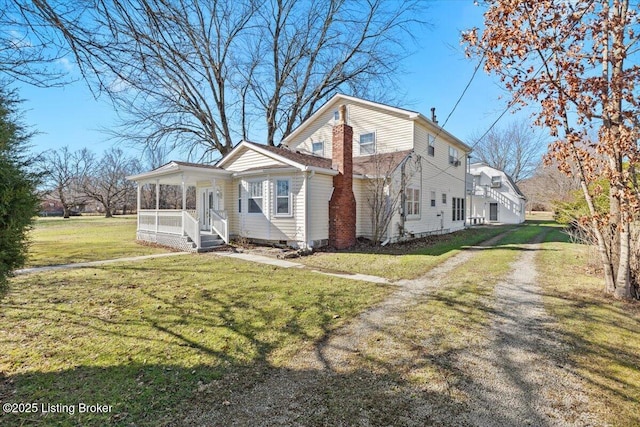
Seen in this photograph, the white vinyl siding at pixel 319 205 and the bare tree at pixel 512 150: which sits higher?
the bare tree at pixel 512 150

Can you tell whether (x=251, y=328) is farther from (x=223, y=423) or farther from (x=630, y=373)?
(x=630, y=373)

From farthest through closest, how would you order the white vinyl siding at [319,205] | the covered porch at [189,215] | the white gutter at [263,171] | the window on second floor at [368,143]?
the window on second floor at [368,143] < the covered porch at [189,215] < the white vinyl siding at [319,205] < the white gutter at [263,171]

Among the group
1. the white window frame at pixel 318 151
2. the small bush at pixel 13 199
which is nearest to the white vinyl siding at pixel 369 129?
the white window frame at pixel 318 151

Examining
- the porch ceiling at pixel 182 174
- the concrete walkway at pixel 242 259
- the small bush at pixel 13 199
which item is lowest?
the concrete walkway at pixel 242 259

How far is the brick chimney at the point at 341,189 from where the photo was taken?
13023 millimetres

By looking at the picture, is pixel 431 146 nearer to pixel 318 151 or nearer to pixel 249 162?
pixel 318 151

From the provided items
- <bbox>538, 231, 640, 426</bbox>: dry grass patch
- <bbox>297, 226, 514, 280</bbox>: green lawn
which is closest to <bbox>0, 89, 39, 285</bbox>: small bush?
<bbox>538, 231, 640, 426</bbox>: dry grass patch

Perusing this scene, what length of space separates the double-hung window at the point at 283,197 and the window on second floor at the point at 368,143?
248 inches

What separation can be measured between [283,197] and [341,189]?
239 cm

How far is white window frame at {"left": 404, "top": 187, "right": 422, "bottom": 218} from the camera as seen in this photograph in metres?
15.5

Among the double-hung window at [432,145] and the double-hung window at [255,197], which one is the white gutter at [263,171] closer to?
the double-hung window at [255,197]

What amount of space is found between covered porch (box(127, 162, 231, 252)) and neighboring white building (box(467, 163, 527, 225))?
2697 centimetres

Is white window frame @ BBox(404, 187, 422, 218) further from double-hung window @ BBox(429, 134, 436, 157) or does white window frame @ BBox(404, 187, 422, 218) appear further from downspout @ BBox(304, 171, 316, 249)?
downspout @ BBox(304, 171, 316, 249)

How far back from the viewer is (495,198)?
113 feet
